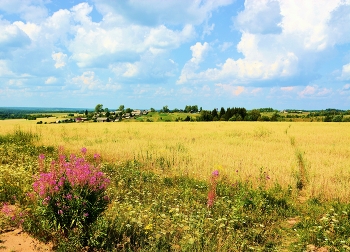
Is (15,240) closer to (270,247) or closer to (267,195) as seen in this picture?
A: (270,247)

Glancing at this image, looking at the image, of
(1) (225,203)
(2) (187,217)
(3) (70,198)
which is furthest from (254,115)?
(3) (70,198)

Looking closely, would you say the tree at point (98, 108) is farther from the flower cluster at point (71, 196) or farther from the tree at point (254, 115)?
the flower cluster at point (71, 196)

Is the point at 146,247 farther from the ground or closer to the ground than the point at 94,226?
closer to the ground

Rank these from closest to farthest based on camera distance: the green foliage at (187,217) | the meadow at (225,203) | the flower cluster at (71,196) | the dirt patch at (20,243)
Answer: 1. the flower cluster at (71,196)
2. the dirt patch at (20,243)
3. the green foliage at (187,217)
4. the meadow at (225,203)

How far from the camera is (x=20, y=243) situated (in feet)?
17.9

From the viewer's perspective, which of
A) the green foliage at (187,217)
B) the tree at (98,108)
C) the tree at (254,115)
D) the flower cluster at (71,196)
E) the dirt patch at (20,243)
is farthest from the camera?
the tree at (98,108)

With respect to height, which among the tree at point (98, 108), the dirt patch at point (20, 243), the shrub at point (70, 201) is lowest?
the dirt patch at point (20, 243)

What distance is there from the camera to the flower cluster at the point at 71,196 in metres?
5.03

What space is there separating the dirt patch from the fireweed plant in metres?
0.48

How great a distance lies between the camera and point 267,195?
8.41 metres

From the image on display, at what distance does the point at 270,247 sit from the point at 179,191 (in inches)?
145

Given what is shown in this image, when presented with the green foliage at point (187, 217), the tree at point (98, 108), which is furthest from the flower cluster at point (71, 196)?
the tree at point (98, 108)

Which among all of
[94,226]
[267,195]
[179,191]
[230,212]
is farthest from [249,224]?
[94,226]

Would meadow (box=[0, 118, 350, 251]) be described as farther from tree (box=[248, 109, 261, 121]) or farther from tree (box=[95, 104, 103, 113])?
tree (box=[95, 104, 103, 113])
